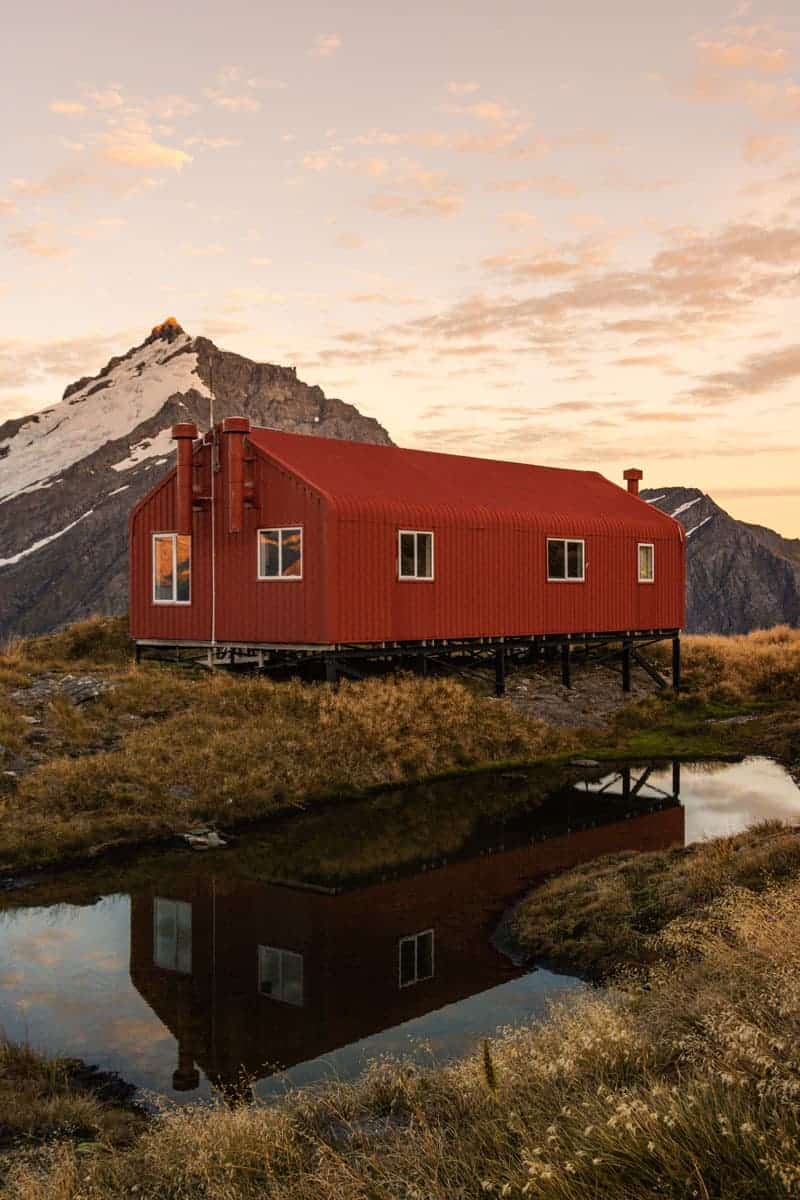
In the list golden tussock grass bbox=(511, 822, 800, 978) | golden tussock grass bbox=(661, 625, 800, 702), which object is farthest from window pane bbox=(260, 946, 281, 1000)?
golden tussock grass bbox=(661, 625, 800, 702)

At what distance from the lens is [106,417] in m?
172

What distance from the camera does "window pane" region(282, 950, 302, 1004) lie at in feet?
34.7

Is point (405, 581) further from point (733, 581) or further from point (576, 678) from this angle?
point (733, 581)

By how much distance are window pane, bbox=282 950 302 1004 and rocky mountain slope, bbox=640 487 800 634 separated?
128119 millimetres

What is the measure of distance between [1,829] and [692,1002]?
11284 millimetres

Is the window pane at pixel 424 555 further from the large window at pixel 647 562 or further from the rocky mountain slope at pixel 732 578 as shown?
the rocky mountain slope at pixel 732 578

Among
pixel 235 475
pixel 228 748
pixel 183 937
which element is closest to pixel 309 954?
pixel 183 937

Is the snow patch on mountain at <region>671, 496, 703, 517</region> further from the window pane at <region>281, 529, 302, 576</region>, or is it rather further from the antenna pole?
the window pane at <region>281, 529, 302, 576</region>

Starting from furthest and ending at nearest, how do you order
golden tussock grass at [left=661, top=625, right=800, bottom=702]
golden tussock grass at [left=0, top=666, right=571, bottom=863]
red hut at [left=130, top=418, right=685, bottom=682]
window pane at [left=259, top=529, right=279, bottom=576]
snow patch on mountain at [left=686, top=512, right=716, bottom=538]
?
1. snow patch on mountain at [left=686, top=512, right=716, bottom=538]
2. golden tussock grass at [left=661, top=625, right=800, bottom=702]
3. window pane at [left=259, top=529, right=279, bottom=576]
4. red hut at [left=130, top=418, right=685, bottom=682]
5. golden tussock grass at [left=0, top=666, right=571, bottom=863]

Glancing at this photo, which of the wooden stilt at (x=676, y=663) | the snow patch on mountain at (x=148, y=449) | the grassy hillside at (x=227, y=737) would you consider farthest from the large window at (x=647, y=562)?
the snow patch on mountain at (x=148, y=449)

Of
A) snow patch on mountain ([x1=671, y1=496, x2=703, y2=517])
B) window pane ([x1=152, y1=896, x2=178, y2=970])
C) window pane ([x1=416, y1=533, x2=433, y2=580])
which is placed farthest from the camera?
snow patch on mountain ([x1=671, y1=496, x2=703, y2=517])

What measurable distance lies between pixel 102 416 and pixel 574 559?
15535 cm

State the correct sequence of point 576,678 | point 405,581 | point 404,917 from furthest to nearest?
point 576,678 → point 405,581 → point 404,917

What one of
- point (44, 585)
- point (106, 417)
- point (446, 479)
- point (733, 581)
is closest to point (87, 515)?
point (44, 585)
